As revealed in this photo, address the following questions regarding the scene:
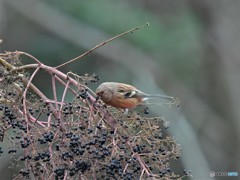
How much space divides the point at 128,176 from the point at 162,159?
0.93 feet

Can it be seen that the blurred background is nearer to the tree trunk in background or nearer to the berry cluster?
the tree trunk in background

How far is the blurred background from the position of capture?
14.6 meters

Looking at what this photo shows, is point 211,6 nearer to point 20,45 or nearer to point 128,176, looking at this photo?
point 20,45

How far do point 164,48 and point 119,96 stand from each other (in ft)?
41.6

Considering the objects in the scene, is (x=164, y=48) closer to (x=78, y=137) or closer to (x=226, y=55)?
(x=226, y=55)

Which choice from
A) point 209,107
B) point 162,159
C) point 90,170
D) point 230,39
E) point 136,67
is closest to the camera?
point 90,170

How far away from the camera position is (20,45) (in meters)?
15.9

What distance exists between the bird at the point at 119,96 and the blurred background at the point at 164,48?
28.1 feet

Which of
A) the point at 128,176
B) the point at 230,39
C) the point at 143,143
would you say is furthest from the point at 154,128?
the point at 230,39

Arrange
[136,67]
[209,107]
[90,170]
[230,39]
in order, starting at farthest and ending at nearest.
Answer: [209,107]
[136,67]
[230,39]
[90,170]

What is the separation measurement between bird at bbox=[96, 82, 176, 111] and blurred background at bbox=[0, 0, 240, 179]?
28.1 ft

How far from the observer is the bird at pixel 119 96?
13.6 ft

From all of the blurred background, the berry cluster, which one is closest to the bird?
the berry cluster

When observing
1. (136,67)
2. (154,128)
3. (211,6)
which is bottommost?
(154,128)
